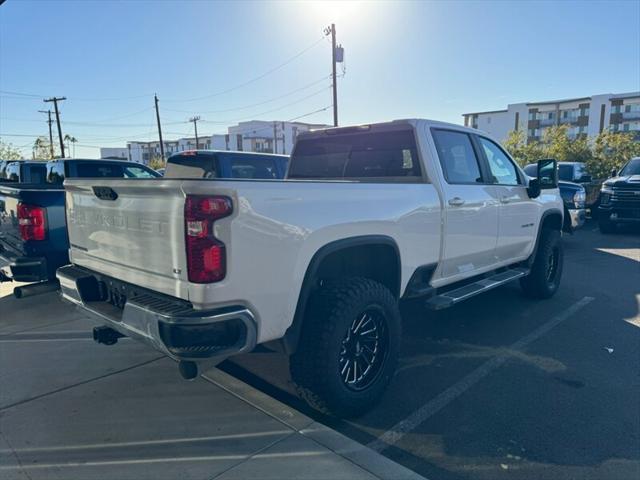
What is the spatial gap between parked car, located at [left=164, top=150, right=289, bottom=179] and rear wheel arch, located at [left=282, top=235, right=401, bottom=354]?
432 centimetres

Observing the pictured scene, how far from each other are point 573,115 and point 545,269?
7865 cm

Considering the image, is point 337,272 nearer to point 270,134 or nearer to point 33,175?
point 33,175

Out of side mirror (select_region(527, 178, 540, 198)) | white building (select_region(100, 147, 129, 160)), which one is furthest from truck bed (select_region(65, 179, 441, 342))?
white building (select_region(100, 147, 129, 160))

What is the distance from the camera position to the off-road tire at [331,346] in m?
2.87

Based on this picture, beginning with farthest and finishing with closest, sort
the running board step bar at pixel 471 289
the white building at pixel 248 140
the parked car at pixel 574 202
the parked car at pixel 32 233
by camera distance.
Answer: the white building at pixel 248 140 → the parked car at pixel 574 202 → the parked car at pixel 32 233 → the running board step bar at pixel 471 289

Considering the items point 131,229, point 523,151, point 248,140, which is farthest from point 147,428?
point 248,140

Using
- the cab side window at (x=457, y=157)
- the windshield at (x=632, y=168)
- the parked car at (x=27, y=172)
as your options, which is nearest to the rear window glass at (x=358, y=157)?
the cab side window at (x=457, y=157)

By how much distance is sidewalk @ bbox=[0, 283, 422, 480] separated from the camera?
2586mm

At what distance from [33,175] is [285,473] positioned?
1145cm

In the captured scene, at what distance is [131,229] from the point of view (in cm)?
275

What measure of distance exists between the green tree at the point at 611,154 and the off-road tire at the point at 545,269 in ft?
51.4

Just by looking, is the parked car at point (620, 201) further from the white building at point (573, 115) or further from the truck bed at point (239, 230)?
the white building at point (573, 115)

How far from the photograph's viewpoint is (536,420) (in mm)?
3090

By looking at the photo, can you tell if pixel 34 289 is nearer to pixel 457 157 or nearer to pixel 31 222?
pixel 31 222
